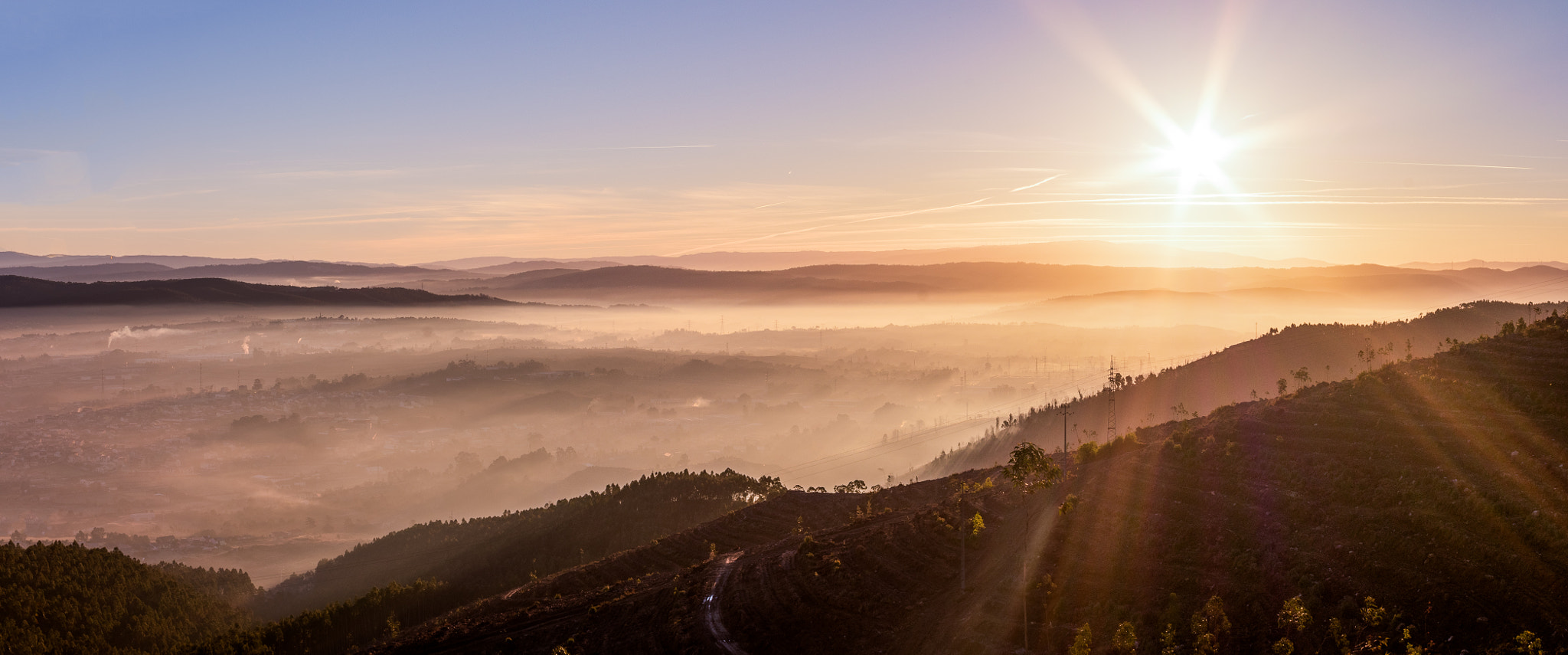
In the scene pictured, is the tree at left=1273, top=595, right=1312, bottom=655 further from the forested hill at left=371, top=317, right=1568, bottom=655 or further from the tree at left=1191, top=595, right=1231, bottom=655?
the tree at left=1191, top=595, right=1231, bottom=655

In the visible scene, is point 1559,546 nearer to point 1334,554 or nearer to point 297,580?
point 1334,554

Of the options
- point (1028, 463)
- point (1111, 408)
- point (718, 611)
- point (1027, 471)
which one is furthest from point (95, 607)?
point (1111, 408)

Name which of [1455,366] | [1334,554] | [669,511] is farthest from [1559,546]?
[669,511]

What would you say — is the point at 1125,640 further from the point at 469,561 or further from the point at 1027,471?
the point at 469,561

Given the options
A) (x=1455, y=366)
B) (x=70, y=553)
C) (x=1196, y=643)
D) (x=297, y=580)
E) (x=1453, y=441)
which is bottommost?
(x=297, y=580)

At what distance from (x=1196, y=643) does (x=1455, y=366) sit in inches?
1683

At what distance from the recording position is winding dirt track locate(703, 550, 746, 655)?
5119 cm

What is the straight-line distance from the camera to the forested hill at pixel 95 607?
116 m

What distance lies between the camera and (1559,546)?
39156mm

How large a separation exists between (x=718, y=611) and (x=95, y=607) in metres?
125

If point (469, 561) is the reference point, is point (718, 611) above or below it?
above

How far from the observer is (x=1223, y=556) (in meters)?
46.8

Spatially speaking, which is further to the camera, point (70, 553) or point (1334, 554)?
point (70, 553)

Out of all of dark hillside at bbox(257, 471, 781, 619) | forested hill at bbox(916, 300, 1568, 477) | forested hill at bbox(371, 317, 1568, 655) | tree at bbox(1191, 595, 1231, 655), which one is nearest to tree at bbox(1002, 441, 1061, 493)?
forested hill at bbox(371, 317, 1568, 655)
